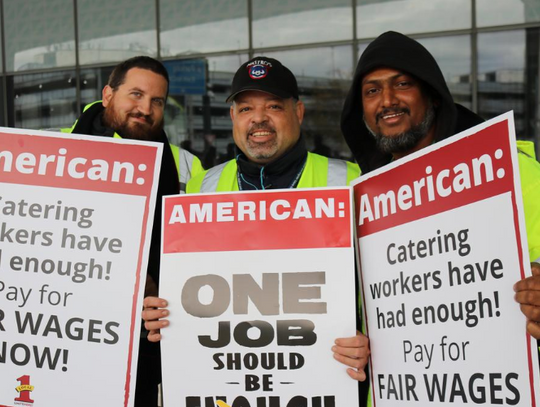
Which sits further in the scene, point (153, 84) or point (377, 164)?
point (153, 84)

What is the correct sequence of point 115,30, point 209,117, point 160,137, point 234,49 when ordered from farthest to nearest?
point 115,30
point 209,117
point 234,49
point 160,137

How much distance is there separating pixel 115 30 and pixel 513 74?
600 centimetres

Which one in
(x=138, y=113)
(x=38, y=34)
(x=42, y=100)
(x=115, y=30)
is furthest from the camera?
(x=42, y=100)

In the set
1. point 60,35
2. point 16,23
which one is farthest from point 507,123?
point 16,23

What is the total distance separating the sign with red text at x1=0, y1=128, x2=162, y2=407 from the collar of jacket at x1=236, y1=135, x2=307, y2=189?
0.54 meters

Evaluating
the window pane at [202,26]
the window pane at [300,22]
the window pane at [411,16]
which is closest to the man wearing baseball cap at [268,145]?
the window pane at [411,16]

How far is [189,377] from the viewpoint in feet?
7.06

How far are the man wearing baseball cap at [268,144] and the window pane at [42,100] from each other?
7.87m

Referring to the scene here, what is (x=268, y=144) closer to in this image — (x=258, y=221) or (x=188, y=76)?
(x=258, y=221)

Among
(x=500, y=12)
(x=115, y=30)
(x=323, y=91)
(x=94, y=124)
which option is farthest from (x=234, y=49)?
(x=94, y=124)

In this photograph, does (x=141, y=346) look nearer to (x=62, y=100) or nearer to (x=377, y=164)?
(x=377, y=164)

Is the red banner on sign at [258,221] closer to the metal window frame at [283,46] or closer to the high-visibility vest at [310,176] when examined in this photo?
the high-visibility vest at [310,176]

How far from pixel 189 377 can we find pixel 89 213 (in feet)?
2.49

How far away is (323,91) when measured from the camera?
8.72 meters
